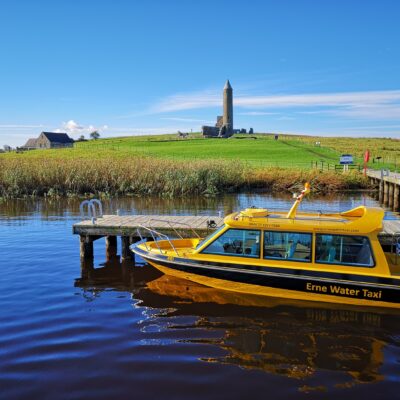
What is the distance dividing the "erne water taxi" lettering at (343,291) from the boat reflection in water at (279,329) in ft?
1.51

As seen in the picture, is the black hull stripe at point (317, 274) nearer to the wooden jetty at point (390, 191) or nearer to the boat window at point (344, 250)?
the boat window at point (344, 250)

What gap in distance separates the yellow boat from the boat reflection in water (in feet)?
1.20

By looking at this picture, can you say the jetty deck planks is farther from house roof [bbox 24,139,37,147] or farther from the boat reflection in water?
house roof [bbox 24,139,37,147]

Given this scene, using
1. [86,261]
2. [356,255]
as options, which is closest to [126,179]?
[86,261]

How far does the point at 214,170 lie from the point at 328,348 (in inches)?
1116

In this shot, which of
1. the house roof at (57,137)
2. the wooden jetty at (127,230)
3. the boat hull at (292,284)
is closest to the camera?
the boat hull at (292,284)

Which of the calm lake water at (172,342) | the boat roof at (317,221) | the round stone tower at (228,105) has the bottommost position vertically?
the calm lake water at (172,342)

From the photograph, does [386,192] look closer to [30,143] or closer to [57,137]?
[57,137]

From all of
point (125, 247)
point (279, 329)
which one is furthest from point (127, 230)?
point (279, 329)

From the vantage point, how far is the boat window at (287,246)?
10797 mm

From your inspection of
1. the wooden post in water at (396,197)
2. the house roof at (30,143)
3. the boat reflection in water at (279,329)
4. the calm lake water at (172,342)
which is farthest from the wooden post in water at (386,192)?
the house roof at (30,143)

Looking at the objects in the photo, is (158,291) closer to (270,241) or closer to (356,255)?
(270,241)

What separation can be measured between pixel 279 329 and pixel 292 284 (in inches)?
56.4

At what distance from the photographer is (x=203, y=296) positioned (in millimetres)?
11859
